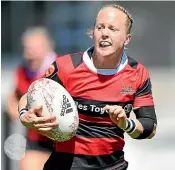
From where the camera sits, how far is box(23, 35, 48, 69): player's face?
16.9 feet

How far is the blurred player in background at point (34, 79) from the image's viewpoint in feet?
16.3

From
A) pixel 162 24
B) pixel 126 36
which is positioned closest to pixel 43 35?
pixel 162 24

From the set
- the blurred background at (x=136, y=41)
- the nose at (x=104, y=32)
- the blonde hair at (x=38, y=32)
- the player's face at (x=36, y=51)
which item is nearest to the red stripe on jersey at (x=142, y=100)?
the nose at (x=104, y=32)

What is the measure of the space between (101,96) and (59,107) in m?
0.23

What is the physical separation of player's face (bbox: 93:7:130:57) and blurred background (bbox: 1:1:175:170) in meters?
2.65

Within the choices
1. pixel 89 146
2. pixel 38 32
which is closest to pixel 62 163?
pixel 89 146

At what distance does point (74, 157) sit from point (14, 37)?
2999mm

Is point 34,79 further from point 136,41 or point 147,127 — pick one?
point 147,127

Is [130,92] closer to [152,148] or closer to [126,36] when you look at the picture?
[126,36]

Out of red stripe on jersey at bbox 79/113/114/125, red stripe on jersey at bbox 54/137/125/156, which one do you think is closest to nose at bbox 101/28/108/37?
red stripe on jersey at bbox 79/113/114/125

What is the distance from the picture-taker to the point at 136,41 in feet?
21.0

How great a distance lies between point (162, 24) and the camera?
6.41 m

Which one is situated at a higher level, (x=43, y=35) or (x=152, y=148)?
(x=43, y=35)

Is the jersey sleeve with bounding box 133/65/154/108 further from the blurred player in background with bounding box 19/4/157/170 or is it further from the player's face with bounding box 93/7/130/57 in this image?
the player's face with bounding box 93/7/130/57
